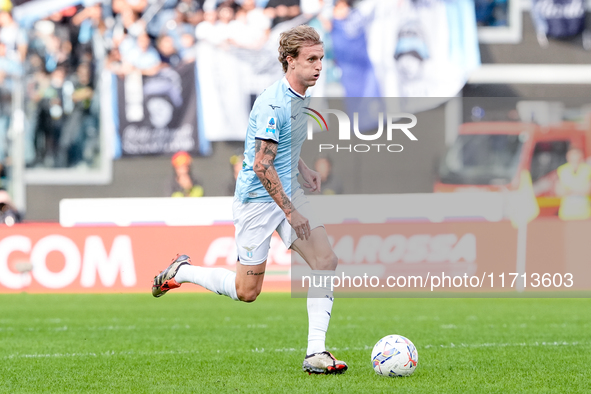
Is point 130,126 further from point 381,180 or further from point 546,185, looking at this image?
point 546,185

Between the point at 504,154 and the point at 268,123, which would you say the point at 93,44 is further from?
the point at 268,123

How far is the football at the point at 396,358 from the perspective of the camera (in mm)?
5977

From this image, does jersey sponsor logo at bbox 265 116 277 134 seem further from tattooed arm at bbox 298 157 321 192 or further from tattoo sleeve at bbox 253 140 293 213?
tattooed arm at bbox 298 157 321 192

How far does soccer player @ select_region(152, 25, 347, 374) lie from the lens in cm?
588

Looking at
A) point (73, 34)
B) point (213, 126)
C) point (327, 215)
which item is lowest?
point (327, 215)

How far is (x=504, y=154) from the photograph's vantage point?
18.7 m

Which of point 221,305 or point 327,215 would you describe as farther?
point 327,215

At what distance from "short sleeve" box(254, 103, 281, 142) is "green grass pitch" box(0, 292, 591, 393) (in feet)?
5.06

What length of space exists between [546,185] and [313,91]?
484cm

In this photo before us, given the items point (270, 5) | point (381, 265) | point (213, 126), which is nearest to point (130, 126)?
point (213, 126)

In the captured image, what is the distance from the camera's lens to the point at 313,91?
1852 centimetres

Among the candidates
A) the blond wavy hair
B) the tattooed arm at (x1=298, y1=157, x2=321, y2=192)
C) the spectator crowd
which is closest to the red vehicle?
the spectator crowd

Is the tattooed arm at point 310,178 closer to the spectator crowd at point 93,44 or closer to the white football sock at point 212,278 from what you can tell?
the white football sock at point 212,278

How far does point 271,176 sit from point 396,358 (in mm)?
1414
